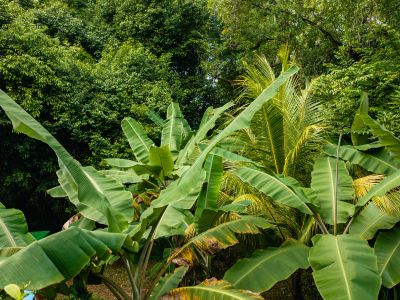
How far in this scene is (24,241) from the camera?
127 inches

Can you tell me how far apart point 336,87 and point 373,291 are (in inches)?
182

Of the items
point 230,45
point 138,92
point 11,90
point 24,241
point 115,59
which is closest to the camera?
point 24,241

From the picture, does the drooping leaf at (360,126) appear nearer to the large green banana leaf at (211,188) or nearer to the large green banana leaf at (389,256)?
the large green banana leaf at (389,256)

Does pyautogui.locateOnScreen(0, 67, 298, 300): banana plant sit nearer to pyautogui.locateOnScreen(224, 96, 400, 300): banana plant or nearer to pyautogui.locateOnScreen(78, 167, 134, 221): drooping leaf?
pyautogui.locateOnScreen(78, 167, 134, 221): drooping leaf

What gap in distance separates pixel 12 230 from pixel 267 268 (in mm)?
2489

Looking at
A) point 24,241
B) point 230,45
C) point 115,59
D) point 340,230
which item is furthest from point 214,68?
point 24,241

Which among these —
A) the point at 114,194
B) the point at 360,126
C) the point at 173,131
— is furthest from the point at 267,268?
the point at 173,131

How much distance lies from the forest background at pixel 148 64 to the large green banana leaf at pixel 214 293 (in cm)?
356

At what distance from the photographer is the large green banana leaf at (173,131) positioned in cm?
625

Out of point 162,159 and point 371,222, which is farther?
point 162,159

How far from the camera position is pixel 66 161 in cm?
291

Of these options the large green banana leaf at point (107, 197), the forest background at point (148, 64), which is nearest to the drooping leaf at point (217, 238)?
the large green banana leaf at point (107, 197)

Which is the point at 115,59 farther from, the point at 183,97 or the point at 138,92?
the point at 183,97

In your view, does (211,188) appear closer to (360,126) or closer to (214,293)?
(214,293)
